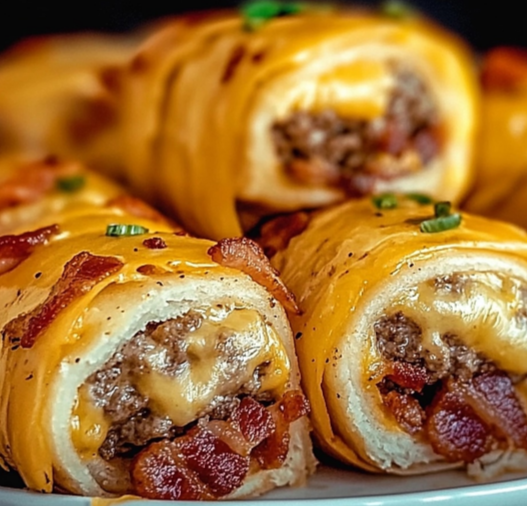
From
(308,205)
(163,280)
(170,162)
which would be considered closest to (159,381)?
(163,280)

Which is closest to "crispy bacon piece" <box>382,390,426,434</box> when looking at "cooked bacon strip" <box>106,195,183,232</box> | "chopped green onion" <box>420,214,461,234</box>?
"chopped green onion" <box>420,214,461,234</box>

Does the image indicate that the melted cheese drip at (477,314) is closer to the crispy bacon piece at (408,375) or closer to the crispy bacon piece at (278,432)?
the crispy bacon piece at (408,375)

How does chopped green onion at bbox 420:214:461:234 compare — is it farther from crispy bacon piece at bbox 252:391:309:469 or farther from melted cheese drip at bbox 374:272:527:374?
crispy bacon piece at bbox 252:391:309:469

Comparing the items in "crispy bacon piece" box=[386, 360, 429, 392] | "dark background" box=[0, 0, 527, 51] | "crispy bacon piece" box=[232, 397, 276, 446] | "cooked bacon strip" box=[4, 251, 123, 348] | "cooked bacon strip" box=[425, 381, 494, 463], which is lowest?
"dark background" box=[0, 0, 527, 51]

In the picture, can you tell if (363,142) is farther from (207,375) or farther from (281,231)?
(207,375)

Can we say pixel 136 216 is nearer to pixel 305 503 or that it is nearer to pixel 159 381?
pixel 159 381
